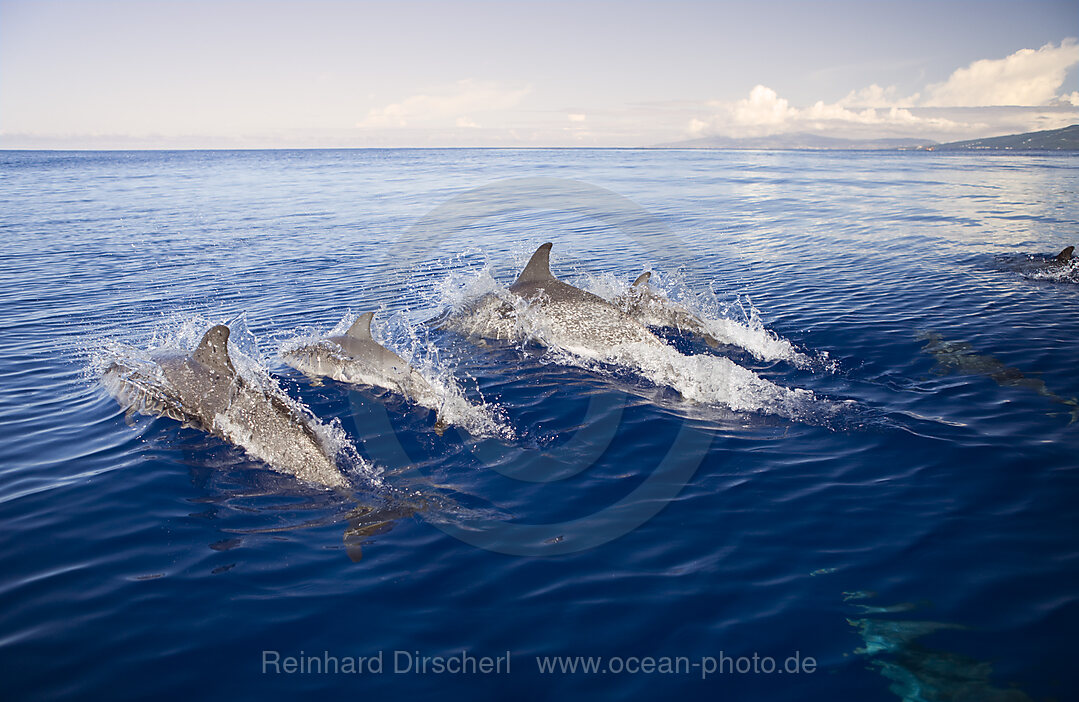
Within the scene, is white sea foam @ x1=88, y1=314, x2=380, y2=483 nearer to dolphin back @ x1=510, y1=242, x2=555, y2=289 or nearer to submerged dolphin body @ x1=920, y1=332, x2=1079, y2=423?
dolphin back @ x1=510, y1=242, x2=555, y2=289

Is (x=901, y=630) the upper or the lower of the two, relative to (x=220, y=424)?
lower

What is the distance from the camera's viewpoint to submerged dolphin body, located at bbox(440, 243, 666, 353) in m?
12.2

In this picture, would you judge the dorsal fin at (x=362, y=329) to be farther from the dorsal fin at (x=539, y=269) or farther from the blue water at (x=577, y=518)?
the dorsal fin at (x=539, y=269)

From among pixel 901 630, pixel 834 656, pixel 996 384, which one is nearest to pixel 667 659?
pixel 834 656

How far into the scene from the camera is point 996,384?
1005 centimetres

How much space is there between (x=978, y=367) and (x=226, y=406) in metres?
12.5

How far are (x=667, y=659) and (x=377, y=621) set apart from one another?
2.46 metres

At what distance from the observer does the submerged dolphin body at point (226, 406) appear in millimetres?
7363

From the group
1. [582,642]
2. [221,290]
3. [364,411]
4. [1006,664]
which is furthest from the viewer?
[221,290]

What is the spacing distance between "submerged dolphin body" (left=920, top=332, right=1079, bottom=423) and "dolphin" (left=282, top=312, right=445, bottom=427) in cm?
921

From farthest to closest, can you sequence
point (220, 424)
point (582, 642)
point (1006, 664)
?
1. point (220, 424)
2. point (582, 642)
3. point (1006, 664)

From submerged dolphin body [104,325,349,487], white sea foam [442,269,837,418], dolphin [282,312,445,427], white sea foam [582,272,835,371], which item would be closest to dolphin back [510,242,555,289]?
white sea foam [442,269,837,418]

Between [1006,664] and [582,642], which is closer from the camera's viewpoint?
[1006,664]

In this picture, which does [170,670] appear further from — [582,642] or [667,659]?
[667,659]
